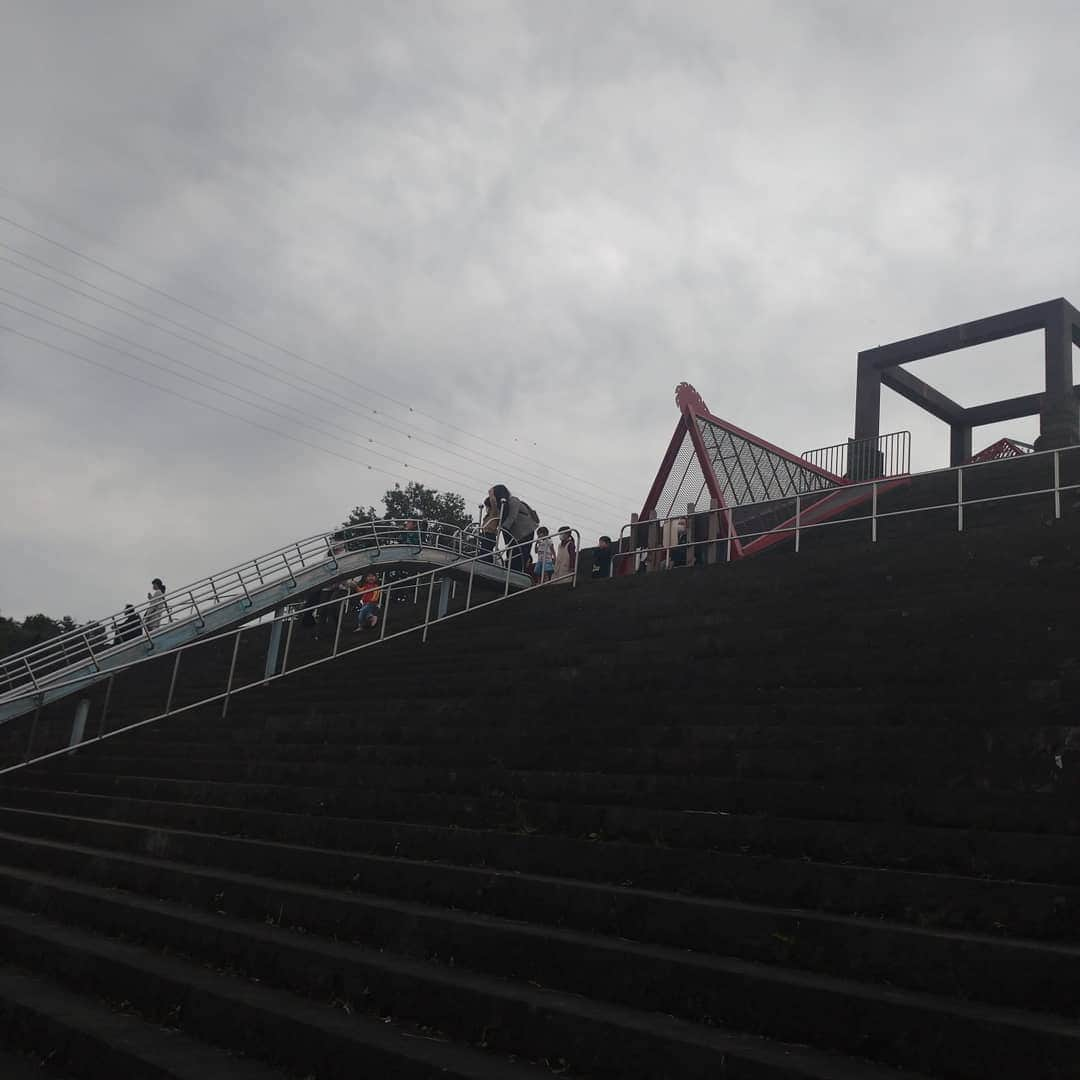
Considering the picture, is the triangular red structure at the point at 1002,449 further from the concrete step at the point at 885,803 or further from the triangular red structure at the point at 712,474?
the concrete step at the point at 885,803

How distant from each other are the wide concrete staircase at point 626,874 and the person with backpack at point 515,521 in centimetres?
794

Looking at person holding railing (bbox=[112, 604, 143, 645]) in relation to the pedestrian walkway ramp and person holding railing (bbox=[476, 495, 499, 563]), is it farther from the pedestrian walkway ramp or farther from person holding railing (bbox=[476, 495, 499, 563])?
person holding railing (bbox=[476, 495, 499, 563])

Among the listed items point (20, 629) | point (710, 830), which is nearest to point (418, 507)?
point (20, 629)

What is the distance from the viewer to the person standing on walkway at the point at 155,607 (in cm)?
1467

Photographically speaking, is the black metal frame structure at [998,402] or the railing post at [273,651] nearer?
the railing post at [273,651]

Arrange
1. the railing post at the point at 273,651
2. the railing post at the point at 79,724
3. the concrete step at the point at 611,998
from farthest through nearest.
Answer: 1. the railing post at the point at 273,651
2. the railing post at the point at 79,724
3. the concrete step at the point at 611,998

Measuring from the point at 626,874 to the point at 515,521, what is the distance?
40.0 ft

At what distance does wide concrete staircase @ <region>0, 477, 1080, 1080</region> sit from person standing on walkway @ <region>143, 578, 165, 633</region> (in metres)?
6.11

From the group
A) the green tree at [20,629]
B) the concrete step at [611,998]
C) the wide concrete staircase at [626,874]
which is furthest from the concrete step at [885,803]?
the green tree at [20,629]

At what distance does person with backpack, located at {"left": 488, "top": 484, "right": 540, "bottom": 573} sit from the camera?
16.6 m

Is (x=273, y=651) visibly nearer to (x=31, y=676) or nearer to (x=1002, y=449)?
(x=31, y=676)

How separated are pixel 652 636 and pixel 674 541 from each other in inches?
206

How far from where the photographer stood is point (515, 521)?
1672cm

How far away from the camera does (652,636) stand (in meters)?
9.52
